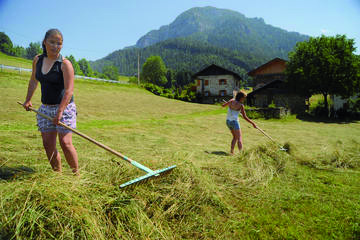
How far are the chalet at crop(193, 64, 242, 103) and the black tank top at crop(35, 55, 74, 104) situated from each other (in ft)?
138

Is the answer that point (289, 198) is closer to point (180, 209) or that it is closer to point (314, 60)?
point (180, 209)

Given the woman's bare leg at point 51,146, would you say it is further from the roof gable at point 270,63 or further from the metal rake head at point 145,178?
the roof gable at point 270,63

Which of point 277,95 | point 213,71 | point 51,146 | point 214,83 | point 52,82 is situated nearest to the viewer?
point 52,82

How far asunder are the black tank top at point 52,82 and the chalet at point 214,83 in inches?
1661

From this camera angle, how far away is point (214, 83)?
4531cm

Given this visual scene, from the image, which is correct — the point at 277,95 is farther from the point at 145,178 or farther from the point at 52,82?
the point at 52,82

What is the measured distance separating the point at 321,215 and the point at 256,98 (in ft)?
108

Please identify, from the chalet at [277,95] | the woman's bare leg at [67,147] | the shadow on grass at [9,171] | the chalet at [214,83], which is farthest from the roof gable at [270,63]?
the shadow on grass at [9,171]

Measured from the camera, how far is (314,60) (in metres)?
26.0

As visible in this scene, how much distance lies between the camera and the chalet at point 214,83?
1756 inches

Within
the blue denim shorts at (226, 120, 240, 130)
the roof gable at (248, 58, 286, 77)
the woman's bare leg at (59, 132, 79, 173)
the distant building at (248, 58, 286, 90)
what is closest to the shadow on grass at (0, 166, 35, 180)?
the woman's bare leg at (59, 132, 79, 173)

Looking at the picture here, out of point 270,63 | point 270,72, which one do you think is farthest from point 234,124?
point 270,72

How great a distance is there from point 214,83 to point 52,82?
4406 cm

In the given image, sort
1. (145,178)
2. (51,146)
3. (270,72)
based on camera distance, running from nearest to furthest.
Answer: (145,178), (51,146), (270,72)
